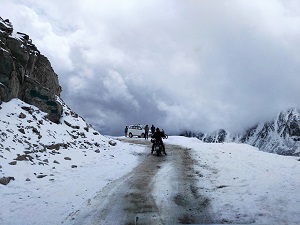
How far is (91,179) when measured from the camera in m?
13.8

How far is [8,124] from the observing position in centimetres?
1683

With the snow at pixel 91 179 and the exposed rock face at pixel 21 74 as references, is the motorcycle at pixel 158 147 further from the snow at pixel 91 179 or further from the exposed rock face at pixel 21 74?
the exposed rock face at pixel 21 74

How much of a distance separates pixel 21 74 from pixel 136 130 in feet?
97.9

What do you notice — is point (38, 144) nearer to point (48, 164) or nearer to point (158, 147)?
point (48, 164)

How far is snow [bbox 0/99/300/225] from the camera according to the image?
30.0 feet

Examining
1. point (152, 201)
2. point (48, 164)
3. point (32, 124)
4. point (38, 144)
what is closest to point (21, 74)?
point (32, 124)

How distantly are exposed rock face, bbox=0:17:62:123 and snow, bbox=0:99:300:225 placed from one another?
122 centimetres

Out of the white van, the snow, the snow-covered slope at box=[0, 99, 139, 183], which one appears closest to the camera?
the snow

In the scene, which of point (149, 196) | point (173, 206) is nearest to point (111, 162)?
point (149, 196)

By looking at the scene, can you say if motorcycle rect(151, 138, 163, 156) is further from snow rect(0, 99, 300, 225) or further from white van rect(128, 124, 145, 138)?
white van rect(128, 124, 145, 138)

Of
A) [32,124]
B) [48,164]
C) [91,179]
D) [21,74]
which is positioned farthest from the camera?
[21,74]

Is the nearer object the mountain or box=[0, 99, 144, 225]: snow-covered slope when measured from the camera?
box=[0, 99, 144, 225]: snow-covered slope

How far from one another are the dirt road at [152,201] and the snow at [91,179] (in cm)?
29

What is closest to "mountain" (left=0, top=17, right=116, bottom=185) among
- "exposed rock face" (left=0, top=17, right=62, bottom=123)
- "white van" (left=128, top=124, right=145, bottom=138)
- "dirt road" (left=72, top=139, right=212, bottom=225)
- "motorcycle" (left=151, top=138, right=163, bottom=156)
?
"exposed rock face" (left=0, top=17, right=62, bottom=123)
